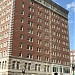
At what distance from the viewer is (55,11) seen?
89.0m

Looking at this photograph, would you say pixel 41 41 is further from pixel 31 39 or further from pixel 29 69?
pixel 29 69

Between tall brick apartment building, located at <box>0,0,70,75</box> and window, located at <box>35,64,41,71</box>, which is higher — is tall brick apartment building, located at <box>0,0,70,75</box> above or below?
above

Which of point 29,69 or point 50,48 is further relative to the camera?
point 50,48

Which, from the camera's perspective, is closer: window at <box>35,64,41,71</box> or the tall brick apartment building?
the tall brick apartment building

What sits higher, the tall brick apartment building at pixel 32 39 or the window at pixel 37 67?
the tall brick apartment building at pixel 32 39

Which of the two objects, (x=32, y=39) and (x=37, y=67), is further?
(x=32, y=39)

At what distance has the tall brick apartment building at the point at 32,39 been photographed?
2569 inches

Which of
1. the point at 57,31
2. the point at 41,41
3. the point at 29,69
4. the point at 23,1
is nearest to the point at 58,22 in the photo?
the point at 57,31

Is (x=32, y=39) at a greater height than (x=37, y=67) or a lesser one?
greater

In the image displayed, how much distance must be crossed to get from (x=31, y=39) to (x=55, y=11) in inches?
945

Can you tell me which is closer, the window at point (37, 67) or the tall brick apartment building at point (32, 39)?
the tall brick apartment building at point (32, 39)

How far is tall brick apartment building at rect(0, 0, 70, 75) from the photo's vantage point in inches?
2569

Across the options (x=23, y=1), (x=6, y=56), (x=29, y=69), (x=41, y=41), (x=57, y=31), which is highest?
(x=23, y=1)

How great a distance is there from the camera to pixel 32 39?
72875 mm
